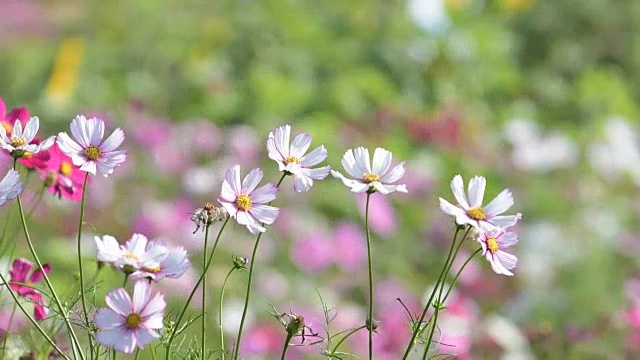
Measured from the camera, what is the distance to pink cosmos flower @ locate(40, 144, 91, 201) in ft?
3.32

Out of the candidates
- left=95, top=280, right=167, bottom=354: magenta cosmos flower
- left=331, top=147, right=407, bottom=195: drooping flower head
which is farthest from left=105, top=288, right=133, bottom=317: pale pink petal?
left=331, top=147, right=407, bottom=195: drooping flower head

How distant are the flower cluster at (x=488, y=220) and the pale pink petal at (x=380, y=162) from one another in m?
0.06

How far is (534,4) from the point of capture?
4.48m

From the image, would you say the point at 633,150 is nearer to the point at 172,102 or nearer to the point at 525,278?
the point at 525,278

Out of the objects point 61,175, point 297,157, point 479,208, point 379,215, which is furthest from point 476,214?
point 379,215

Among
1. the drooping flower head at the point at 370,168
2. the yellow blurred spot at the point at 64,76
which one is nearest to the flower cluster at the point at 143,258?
the drooping flower head at the point at 370,168

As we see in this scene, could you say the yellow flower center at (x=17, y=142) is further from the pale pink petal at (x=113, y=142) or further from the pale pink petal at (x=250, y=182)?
the pale pink petal at (x=250, y=182)

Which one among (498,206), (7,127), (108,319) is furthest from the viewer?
(7,127)

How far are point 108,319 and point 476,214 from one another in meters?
0.29

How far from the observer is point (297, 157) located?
87 cm

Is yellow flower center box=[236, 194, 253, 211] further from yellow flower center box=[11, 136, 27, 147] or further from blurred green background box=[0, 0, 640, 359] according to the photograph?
blurred green background box=[0, 0, 640, 359]

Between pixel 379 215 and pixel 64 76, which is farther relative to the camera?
pixel 64 76

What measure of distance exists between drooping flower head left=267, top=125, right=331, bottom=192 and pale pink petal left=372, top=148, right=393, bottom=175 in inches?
1.6

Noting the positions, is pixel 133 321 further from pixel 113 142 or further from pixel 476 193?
pixel 476 193
